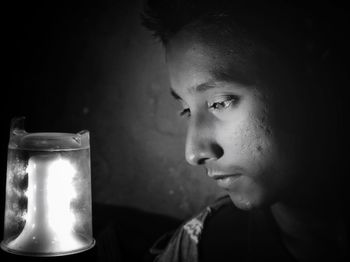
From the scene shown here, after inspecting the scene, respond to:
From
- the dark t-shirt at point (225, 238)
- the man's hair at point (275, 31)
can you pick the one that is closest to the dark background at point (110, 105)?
the dark t-shirt at point (225, 238)

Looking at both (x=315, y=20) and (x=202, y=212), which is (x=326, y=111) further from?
(x=202, y=212)

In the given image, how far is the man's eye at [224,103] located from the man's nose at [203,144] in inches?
1.9

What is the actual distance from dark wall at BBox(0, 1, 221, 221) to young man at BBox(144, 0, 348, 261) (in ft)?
0.93

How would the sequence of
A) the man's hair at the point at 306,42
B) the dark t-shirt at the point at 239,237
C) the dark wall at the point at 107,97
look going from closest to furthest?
the man's hair at the point at 306,42 < the dark t-shirt at the point at 239,237 < the dark wall at the point at 107,97

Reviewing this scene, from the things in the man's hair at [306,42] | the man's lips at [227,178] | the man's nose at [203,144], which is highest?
the man's hair at [306,42]

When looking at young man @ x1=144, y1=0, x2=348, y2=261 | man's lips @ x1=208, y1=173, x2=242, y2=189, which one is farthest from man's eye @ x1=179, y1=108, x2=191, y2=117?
man's lips @ x1=208, y1=173, x2=242, y2=189

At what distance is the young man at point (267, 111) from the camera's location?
1.03 meters

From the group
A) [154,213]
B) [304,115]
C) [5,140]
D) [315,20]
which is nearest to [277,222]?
[304,115]

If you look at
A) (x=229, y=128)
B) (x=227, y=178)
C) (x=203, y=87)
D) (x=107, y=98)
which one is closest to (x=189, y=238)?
(x=227, y=178)

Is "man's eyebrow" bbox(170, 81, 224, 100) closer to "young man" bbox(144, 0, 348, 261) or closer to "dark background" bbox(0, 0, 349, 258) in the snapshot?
"young man" bbox(144, 0, 348, 261)

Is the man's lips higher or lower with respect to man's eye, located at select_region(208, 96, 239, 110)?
lower

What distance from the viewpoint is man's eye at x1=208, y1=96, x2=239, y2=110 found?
3.49 feet

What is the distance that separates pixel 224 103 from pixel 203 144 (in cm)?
14

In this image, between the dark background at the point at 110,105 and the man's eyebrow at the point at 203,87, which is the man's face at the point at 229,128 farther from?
the dark background at the point at 110,105
